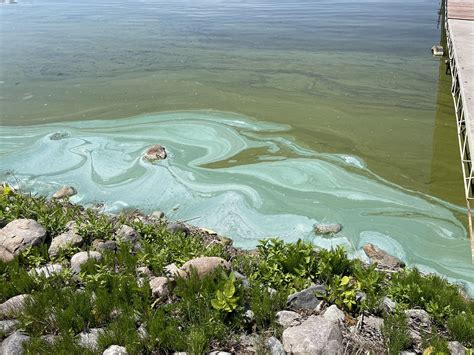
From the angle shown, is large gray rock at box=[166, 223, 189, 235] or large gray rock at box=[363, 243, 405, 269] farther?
large gray rock at box=[166, 223, 189, 235]

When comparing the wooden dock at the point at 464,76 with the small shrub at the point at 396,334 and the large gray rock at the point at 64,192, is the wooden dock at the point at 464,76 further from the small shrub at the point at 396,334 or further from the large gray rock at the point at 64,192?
the large gray rock at the point at 64,192

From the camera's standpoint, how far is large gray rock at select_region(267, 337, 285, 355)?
3168 millimetres

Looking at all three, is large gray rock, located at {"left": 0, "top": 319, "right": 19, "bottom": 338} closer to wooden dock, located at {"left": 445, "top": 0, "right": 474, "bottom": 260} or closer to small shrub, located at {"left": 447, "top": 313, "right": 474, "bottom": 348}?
small shrub, located at {"left": 447, "top": 313, "right": 474, "bottom": 348}

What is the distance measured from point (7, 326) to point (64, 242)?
4.49ft

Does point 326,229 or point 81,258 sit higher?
point 81,258

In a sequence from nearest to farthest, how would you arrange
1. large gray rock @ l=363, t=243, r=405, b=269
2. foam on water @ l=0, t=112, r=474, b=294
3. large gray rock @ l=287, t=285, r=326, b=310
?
large gray rock @ l=287, t=285, r=326, b=310 → large gray rock @ l=363, t=243, r=405, b=269 → foam on water @ l=0, t=112, r=474, b=294

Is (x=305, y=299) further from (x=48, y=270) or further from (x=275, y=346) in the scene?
(x=48, y=270)

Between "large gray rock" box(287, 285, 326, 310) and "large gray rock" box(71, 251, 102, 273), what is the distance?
1870 mm

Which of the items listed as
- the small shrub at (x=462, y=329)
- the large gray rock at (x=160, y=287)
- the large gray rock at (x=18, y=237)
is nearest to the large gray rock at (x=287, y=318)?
the large gray rock at (x=160, y=287)

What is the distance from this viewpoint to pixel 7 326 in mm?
3348

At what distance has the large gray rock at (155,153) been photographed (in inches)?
297

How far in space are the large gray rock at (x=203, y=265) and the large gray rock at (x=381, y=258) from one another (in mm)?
1971

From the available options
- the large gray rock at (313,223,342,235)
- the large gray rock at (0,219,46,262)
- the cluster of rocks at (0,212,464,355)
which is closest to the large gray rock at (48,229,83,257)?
the cluster of rocks at (0,212,464,355)

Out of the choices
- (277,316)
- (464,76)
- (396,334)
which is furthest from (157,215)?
(464,76)
